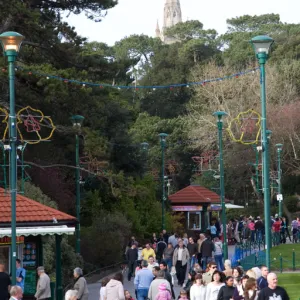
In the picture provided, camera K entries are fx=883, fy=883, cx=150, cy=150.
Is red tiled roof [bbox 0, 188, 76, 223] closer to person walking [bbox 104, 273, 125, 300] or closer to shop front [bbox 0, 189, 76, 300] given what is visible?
shop front [bbox 0, 189, 76, 300]

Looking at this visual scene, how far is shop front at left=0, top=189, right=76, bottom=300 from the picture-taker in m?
23.6

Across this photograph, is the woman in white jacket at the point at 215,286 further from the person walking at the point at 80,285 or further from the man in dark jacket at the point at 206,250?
the man in dark jacket at the point at 206,250

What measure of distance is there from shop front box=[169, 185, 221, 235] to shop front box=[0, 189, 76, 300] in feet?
101

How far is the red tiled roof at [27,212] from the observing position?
80.1 feet

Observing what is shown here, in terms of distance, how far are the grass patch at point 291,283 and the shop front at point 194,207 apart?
2380 centimetres

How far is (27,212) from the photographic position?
2502 cm

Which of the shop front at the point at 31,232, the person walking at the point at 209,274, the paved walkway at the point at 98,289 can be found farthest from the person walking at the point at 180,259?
the person walking at the point at 209,274

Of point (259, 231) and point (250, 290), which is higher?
point (250, 290)

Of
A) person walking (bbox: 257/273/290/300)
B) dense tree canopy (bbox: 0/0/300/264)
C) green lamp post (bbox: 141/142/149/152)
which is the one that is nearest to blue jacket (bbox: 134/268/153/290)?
person walking (bbox: 257/273/290/300)

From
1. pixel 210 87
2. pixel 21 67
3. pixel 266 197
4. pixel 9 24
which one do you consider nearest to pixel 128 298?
pixel 266 197

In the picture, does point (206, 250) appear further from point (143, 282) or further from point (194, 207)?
point (194, 207)

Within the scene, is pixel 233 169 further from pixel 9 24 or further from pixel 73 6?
pixel 9 24

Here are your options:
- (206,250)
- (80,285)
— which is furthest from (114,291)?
(206,250)

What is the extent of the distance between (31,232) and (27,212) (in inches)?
66.7
